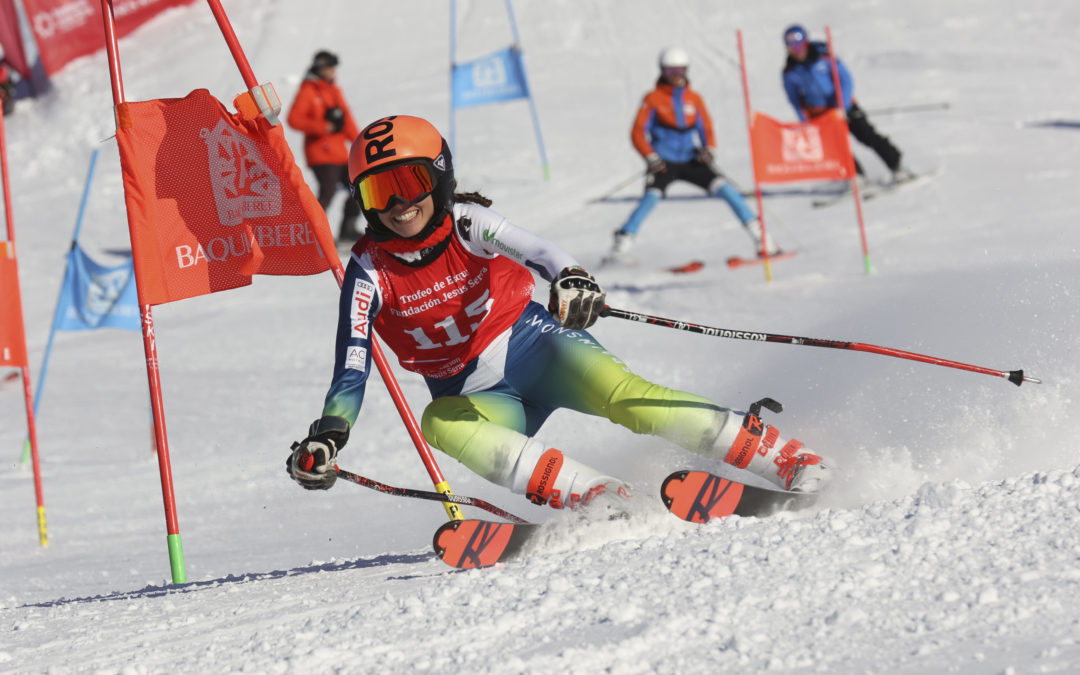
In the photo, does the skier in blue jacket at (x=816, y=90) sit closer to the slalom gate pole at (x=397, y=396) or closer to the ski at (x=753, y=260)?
the ski at (x=753, y=260)

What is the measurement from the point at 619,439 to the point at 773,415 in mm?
1148

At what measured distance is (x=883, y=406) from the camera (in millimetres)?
5043

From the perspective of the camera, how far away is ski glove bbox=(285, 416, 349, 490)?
369cm

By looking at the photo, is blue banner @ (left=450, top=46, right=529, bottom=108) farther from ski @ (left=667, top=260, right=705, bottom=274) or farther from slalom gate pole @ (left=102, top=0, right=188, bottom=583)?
slalom gate pole @ (left=102, top=0, right=188, bottom=583)

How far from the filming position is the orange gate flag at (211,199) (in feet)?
14.7

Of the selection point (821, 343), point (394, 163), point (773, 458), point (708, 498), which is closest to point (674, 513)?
point (708, 498)

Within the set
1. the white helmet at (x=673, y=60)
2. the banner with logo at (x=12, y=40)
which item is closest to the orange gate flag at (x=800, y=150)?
the white helmet at (x=673, y=60)

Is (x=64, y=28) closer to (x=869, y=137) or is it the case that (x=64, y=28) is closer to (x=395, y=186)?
(x=869, y=137)

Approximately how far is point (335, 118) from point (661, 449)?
23.9 feet

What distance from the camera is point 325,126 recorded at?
1167 centimetres

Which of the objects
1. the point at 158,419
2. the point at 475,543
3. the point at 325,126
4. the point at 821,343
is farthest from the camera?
the point at 325,126

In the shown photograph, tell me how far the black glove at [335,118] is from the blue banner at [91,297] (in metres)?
4.36

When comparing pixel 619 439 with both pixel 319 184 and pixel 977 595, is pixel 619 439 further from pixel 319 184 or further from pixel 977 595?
pixel 319 184

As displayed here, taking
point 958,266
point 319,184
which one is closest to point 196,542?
point 958,266
